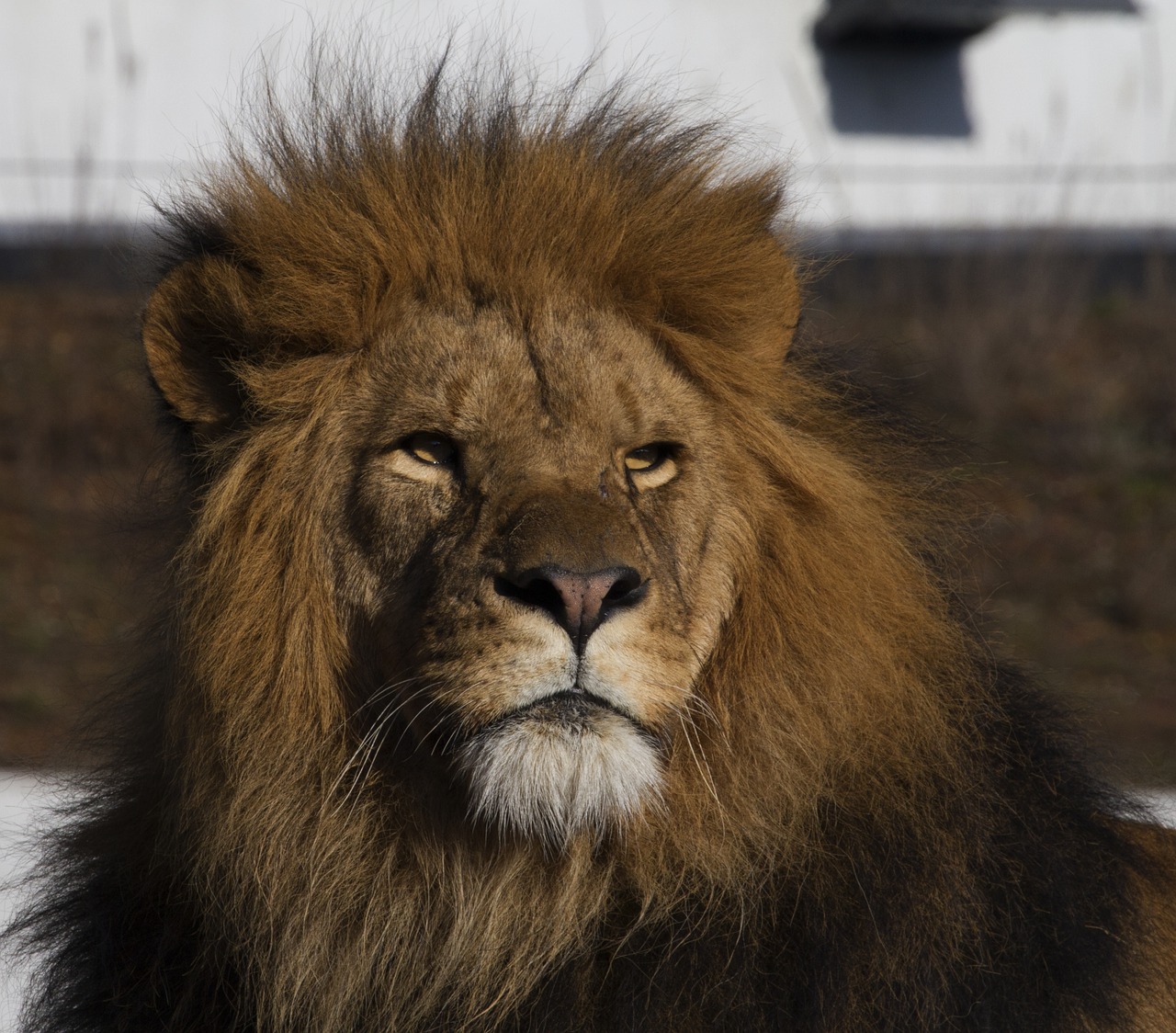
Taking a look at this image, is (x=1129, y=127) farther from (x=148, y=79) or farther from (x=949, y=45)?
(x=148, y=79)

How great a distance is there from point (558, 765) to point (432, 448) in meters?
0.56

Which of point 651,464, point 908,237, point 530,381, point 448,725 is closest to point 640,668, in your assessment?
point 448,725

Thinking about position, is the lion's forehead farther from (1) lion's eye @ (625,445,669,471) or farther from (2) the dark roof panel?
(2) the dark roof panel

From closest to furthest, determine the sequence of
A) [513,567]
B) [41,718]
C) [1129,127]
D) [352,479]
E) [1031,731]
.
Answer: [513,567]
[352,479]
[1031,731]
[41,718]
[1129,127]

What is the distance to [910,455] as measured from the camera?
2672 millimetres

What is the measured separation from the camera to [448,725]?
2.17 m

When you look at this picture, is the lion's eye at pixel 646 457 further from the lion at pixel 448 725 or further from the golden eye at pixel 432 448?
the golden eye at pixel 432 448

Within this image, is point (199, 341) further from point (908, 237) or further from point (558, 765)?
point (908, 237)

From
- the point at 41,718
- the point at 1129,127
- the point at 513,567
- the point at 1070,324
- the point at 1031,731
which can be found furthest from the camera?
the point at 1129,127

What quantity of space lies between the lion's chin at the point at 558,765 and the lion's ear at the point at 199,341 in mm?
772

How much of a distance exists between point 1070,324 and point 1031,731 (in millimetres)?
7188

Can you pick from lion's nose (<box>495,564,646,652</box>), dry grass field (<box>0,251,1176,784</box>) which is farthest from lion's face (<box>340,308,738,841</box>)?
dry grass field (<box>0,251,1176,784</box>)

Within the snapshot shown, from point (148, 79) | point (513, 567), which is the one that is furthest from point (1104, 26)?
point (513, 567)

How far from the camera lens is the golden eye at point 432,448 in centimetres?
234
